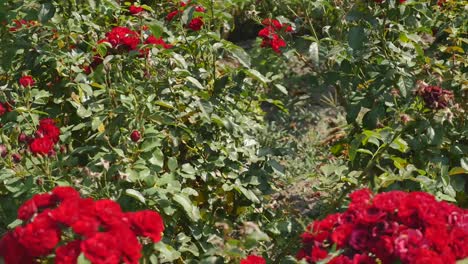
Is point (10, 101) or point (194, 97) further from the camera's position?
point (10, 101)

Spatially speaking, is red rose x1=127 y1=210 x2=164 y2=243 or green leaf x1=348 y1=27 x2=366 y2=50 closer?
red rose x1=127 y1=210 x2=164 y2=243

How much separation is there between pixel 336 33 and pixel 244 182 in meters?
1.06

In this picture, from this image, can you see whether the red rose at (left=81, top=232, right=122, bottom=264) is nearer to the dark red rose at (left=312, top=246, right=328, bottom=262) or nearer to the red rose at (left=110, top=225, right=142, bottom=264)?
the red rose at (left=110, top=225, right=142, bottom=264)

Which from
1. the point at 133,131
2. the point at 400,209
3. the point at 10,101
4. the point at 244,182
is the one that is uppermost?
the point at 400,209

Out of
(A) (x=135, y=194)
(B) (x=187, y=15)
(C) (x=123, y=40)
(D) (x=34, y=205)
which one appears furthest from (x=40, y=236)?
(B) (x=187, y=15)

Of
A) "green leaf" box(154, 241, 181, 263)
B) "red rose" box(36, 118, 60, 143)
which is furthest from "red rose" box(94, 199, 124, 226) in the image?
"red rose" box(36, 118, 60, 143)

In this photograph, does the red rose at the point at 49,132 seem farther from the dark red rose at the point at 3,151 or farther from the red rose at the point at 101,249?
the red rose at the point at 101,249

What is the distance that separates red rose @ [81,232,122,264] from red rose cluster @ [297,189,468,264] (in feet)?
1.84

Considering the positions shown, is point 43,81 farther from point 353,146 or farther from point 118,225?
point 118,225

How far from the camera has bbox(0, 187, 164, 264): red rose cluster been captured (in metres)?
1.81

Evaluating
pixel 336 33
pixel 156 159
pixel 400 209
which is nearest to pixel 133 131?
pixel 156 159

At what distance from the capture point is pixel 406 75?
3.12 metres

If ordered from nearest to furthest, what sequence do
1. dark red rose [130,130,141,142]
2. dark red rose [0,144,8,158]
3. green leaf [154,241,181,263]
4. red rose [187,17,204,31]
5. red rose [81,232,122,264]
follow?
red rose [81,232,122,264] < green leaf [154,241,181,263] < dark red rose [130,130,141,142] < dark red rose [0,144,8,158] < red rose [187,17,204,31]

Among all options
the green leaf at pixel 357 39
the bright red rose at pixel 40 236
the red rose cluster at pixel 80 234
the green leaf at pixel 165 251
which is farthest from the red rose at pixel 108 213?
the green leaf at pixel 357 39
